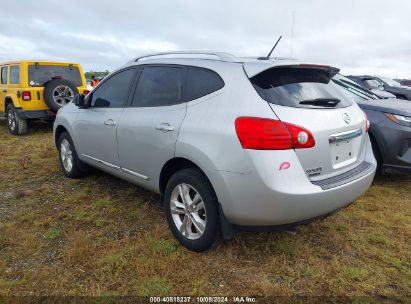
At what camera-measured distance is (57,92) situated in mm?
8500

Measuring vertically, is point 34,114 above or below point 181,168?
above

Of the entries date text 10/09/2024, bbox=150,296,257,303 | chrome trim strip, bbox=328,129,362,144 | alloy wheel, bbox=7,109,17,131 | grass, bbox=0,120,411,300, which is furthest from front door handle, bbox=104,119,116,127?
alloy wheel, bbox=7,109,17,131

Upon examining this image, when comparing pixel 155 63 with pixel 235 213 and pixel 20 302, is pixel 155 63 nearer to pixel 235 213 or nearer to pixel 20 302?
pixel 235 213

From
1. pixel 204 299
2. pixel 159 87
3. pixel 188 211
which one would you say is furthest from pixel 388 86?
pixel 204 299

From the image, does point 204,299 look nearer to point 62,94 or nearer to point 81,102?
point 81,102

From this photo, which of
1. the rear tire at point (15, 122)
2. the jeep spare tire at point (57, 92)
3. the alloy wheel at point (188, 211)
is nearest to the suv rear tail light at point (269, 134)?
the alloy wheel at point (188, 211)

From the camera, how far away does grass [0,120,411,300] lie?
2758mm

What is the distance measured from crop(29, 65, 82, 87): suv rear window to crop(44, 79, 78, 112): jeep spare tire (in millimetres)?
379

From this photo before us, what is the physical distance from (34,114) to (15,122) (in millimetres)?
726

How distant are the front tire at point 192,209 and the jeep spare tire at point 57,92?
20.0 ft

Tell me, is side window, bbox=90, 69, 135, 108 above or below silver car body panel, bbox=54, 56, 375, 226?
above

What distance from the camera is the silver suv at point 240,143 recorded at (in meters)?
2.62

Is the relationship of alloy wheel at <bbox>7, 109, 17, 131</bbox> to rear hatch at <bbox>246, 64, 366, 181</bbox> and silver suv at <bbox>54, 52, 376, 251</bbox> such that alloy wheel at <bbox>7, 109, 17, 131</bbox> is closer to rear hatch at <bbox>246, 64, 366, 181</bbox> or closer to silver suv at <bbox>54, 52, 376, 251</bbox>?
silver suv at <bbox>54, 52, 376, 251</bbox>

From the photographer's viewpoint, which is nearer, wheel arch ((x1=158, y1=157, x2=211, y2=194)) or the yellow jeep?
wheel arch ((x1=158, y1=157, x2=211, y2=194))
